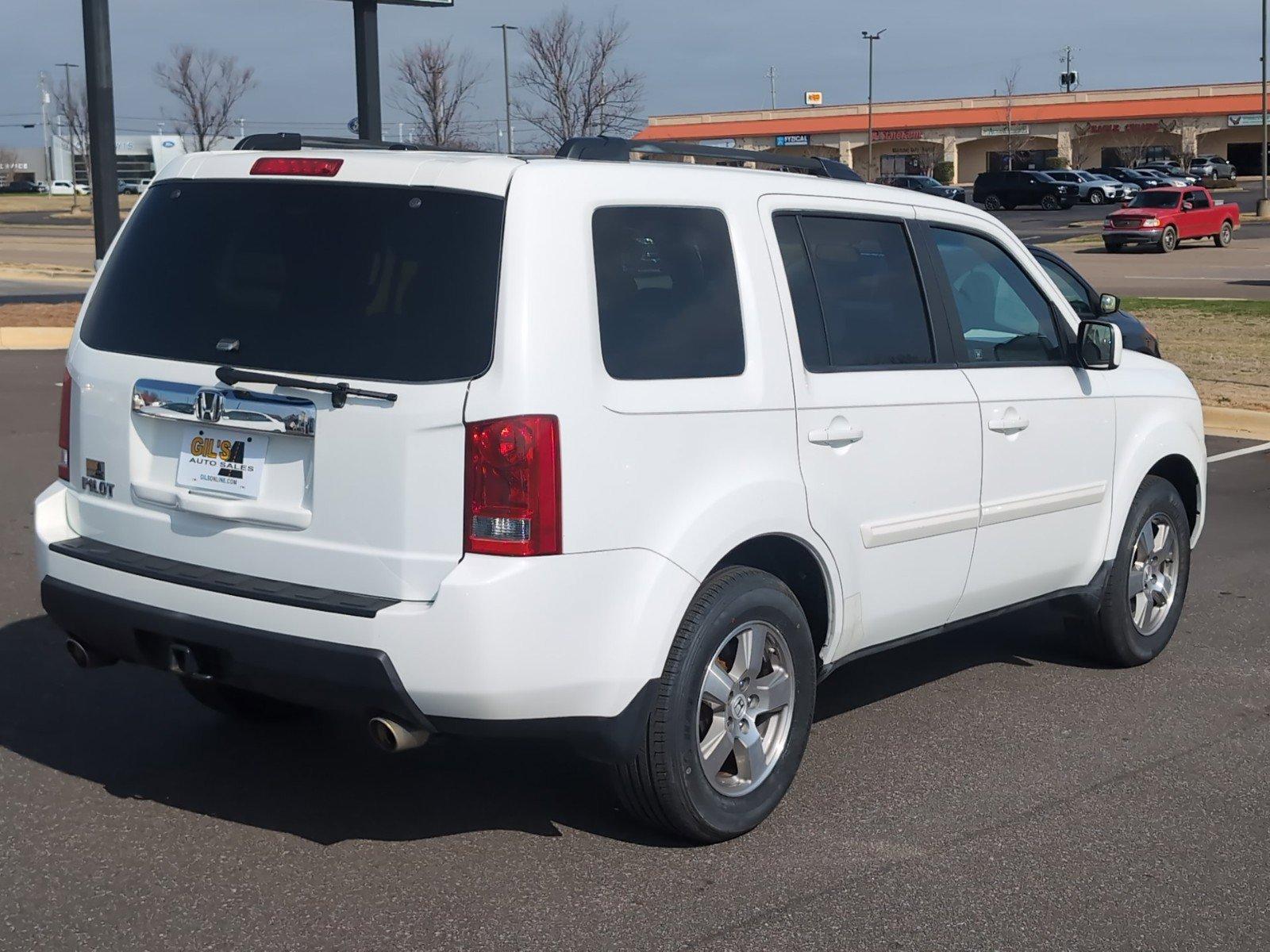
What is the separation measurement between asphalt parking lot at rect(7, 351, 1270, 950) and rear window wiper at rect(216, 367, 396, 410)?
1.31 m

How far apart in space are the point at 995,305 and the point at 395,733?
290cm

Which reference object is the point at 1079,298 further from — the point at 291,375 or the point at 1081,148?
the point at 1081,148

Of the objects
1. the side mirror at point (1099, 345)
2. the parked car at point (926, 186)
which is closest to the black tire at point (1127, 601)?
the side mirror at point (1099, 345)

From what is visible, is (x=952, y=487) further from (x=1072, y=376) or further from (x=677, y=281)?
(x=677, y=281)

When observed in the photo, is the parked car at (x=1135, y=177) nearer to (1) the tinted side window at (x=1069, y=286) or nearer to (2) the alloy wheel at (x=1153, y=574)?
(1) the tinted side window at (x=1069, y=286)

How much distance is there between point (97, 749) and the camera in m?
5.15

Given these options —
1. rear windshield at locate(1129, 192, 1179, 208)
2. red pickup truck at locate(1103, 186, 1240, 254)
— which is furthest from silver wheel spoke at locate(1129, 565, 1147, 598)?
rear windshield at locate(1129, 192, 1179, 208)

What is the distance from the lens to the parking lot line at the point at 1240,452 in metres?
11.6

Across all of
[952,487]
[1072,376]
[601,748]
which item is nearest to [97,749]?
[601,748]

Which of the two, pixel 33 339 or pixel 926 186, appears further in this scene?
pixel 33 339

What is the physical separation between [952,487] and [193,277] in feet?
8.33

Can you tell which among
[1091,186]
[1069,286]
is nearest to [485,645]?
[1069,286]

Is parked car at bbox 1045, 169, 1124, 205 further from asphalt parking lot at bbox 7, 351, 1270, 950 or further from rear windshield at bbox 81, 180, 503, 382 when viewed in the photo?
rear windshield at bbox 81, 180, 503, 382

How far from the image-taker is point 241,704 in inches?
212
